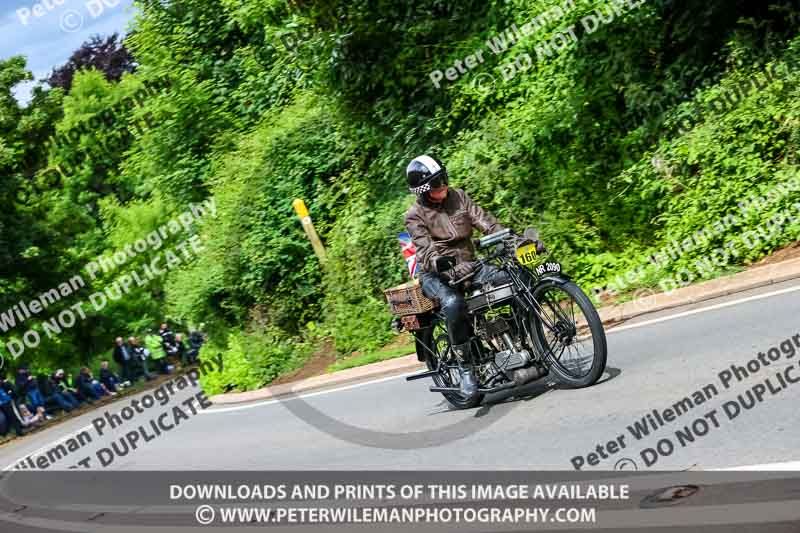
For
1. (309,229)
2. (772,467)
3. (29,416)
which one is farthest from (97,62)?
(772,467)

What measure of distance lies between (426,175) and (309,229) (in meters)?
11.0

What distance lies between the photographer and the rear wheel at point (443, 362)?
9188 millimetres

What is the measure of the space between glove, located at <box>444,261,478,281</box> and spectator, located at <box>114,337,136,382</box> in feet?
79.2

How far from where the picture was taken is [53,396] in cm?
2688

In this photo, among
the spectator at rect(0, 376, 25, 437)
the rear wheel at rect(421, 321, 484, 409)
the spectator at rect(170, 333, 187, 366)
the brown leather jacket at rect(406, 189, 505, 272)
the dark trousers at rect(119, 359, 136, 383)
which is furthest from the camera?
the spectator at rect(170, 333, 187, 366)

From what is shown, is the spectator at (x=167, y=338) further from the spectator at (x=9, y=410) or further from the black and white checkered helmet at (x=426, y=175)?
the black and white checkered helmet at (x=426, y=175)

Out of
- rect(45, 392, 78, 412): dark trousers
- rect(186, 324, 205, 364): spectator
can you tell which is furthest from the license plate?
rect(186, 324, 205, 364): spectator

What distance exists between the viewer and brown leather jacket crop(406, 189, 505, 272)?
8.84 meters

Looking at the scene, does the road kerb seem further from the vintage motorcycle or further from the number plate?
the number plate

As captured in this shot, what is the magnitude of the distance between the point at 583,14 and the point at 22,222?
22246mm

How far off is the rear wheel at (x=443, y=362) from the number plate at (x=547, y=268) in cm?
116

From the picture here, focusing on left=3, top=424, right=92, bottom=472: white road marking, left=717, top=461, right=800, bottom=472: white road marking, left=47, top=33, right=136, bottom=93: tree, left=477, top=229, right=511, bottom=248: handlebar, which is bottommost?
left=717, top=461, right=800, bottom=472: white road marking

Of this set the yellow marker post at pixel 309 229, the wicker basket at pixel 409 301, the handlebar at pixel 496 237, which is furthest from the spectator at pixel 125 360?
the handlebar at pixel 496 237

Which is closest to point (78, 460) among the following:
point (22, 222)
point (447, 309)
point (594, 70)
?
point (447, 309)
